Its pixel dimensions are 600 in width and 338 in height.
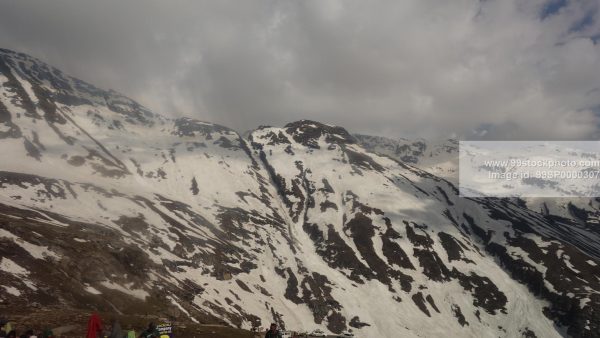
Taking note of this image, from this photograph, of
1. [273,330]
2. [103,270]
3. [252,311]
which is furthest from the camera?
[252,311]

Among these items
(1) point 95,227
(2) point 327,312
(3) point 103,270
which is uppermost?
(1) point 95,227

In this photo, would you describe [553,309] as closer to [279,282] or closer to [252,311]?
[279,282]

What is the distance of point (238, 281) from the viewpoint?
172 m

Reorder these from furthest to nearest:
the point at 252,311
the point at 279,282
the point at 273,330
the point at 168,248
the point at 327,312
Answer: the point at 279,282, the point at 327,312, the point at 168,248, the point at 252,311, the point at 273,330

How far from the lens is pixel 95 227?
501ft

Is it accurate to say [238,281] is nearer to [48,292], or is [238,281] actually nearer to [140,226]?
[140,226]

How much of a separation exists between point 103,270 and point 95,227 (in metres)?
38.6

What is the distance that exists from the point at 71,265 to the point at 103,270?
10.6 m

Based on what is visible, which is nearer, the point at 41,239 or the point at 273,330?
the point at 273,330

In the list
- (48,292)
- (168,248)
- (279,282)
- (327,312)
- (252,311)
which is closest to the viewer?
(48,292)

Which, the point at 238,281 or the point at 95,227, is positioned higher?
the point at 95,227

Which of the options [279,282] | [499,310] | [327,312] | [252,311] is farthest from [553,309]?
[252,311]

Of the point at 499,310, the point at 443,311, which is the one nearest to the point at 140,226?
the point at 443,311

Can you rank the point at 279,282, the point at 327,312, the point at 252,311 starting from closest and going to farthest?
1. the point at 252,311
2. the point at 327,312
3. the point at 279,282
